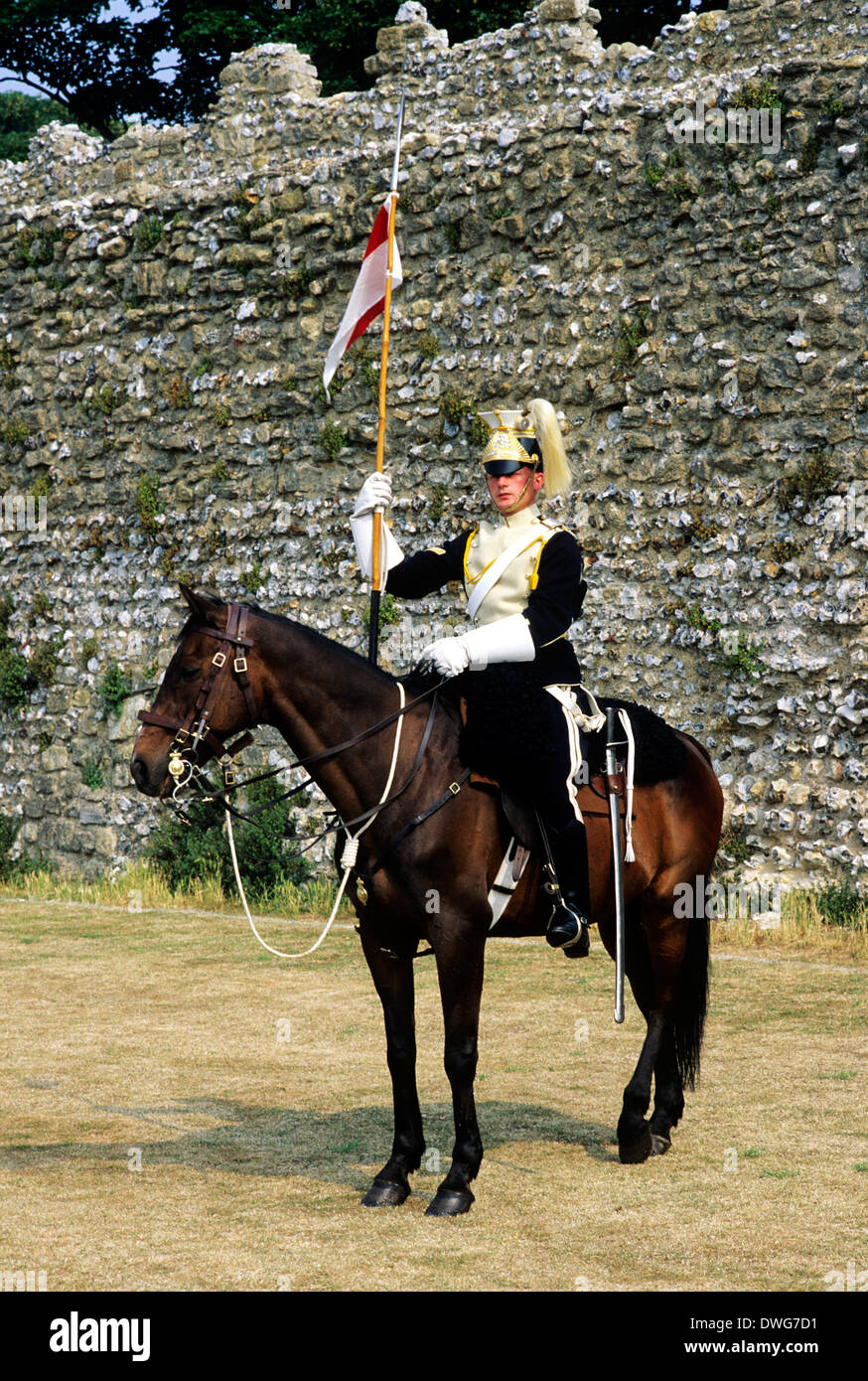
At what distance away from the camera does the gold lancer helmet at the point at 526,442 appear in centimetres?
688

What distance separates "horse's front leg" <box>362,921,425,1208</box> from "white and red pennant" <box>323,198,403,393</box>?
2.99 meters

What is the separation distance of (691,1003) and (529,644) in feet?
6.60

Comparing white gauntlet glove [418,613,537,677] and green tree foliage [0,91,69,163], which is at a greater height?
green tree foliage [0,91,69,163]

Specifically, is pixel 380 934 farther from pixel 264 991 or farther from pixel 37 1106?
pixel 264 991

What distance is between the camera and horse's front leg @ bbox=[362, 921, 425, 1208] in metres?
6.55

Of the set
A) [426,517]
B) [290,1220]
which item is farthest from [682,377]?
[290,1220]

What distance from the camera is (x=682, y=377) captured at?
12430 millimetres

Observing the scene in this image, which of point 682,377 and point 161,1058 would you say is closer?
point 161,1058

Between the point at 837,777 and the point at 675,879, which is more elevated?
the point at 675,879

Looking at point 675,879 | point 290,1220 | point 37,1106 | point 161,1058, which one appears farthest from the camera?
point 161,1058

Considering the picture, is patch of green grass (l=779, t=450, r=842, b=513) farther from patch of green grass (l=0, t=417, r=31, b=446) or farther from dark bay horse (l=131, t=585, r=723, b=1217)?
patch of green grass (l=0, t=417, r=31, b=446)

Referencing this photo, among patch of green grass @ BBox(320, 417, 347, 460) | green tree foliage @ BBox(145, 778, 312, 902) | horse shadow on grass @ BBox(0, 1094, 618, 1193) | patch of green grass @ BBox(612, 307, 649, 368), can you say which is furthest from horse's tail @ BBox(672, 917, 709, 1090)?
patch of green grass @ BBox(320, 417, 347, 460)

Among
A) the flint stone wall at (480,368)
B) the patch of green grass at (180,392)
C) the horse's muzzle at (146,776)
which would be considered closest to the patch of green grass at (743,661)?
the flint stone wall at (480,368)

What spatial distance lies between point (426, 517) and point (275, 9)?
17.8 metres
